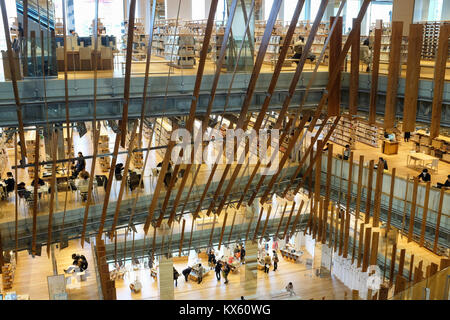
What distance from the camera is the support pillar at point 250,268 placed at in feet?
48.8

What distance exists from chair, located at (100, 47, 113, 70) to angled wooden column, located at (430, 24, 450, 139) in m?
5.59

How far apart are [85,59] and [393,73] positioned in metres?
5.60

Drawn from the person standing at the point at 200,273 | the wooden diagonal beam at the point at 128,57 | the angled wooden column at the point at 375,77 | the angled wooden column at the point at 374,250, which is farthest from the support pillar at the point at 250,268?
the wooden diagonal beam at the point at 128,57

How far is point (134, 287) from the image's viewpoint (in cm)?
1487

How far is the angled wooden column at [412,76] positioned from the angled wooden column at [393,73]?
9.3 inches

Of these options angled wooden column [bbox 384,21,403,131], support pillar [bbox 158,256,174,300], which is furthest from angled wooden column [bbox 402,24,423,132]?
support pillar [bbox 158,256,174,300]

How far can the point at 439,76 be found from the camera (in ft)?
27.1

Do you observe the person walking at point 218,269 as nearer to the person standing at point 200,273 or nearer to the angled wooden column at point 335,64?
the person standing at point 200,273

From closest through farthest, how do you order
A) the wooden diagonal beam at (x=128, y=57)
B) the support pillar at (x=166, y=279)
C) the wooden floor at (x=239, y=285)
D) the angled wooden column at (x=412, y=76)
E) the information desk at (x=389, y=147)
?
the wooden diagonal beam at (x=128, y=57) → the angled wooden column at (x=412, y=76) → the support pillar at (x=166, y=279) → the wooden floor at (x=239, y=285) → the information desk at (x=389, y=147)

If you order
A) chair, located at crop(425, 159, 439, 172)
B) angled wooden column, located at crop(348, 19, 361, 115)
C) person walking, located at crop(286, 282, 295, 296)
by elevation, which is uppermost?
angled wooden column, located at crop(348, 19, 361, 115)

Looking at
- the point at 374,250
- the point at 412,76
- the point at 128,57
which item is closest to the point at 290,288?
the point at 374,250

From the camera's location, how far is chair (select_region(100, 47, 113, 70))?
819 centimetres

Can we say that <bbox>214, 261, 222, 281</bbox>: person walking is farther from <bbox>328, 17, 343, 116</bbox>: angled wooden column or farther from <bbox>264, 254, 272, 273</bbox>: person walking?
<bbox>328, 17, 343, 116</bbox>: angled wooden column

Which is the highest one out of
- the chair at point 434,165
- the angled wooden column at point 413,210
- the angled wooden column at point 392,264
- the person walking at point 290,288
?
the chair at point 434,165
